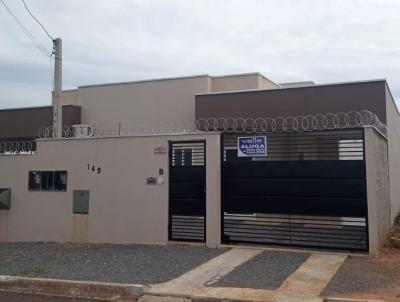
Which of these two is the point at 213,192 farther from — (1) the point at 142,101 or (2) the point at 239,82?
(1) the point at 142,101

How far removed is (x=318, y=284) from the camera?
7422mm

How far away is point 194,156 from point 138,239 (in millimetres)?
2273

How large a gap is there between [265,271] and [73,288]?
307 centimetres

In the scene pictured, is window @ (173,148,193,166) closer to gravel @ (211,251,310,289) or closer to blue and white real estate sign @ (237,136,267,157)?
blue and white real estate sign @ (237,136,267,157)

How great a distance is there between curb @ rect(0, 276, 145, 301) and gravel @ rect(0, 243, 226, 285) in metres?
0.32

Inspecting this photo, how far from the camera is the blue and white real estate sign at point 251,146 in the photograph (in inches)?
421

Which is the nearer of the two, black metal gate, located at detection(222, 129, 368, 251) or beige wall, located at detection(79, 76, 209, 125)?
black metal gate, located at detection(222, 129, 368, 251)

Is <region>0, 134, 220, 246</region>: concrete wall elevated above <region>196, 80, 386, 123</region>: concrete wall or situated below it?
below

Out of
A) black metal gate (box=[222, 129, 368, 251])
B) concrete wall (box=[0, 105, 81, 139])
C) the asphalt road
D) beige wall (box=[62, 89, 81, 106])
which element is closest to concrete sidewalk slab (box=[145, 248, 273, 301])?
the asphalt road

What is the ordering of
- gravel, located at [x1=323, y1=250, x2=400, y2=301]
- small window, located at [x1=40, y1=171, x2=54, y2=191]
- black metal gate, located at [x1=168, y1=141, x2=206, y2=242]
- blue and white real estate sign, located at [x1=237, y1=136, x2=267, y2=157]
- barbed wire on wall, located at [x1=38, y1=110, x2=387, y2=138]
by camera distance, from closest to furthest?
gravel, located at [x1=323, y1=250, x2=400, y2=301] < blue and white real estate sign, located at [x1=237, y1=136, x2=267, y2=157] < black metal gate, located at [x1=168, y1=141, x2=206, y2=242] < small window, located at [x1=40, y1=171, x2=54, y2=191] < barbed wire on wall, located at [x1=38, y1=110, x2=387, y2=138]

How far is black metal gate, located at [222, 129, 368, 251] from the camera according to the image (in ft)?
32.4

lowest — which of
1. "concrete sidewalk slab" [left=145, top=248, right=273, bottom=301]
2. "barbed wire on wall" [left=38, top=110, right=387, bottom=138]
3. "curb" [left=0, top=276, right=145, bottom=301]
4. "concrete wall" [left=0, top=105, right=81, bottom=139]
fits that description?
"curb" [left=0, top=276, right=145, bottom=301]

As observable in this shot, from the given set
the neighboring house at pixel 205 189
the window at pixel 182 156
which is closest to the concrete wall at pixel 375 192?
the neighboring house at pixel 205 189

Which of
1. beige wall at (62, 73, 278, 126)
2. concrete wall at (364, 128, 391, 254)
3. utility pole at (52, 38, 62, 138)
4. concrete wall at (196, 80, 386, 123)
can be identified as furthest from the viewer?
beige wall at (62, 73, 278, 126)
